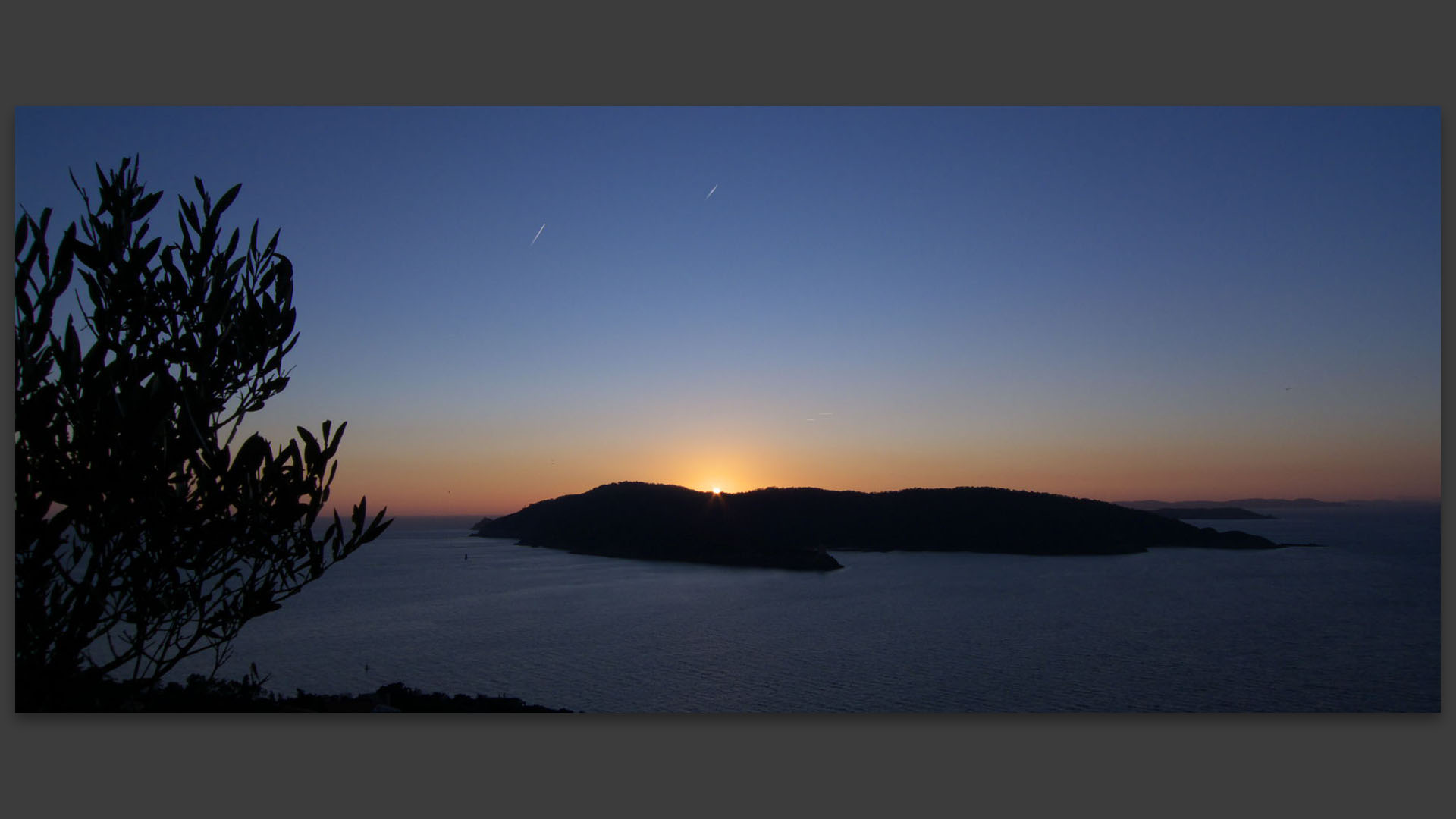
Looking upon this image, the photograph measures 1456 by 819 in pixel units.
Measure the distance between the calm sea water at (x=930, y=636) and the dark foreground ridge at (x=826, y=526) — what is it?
116 centimetres

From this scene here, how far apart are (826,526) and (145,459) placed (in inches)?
967

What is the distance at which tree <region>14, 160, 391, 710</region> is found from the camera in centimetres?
379

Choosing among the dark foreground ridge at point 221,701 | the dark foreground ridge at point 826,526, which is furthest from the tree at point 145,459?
the dark foreground ridge at point 826,526

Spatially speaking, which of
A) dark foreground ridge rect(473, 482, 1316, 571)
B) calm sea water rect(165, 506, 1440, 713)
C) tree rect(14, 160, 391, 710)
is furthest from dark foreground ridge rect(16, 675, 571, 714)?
dark foreground ridge rect(473, 482, 1316, 571)

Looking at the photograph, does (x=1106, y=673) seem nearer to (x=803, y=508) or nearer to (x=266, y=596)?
(x=266, y=596)

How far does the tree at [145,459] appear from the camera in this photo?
3791 mm

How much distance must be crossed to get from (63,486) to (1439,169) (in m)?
8.52

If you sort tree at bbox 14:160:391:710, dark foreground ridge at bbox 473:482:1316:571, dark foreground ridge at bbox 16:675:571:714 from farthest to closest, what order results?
dark foreground ridge at bbox 473:482:1316:571, dark foreground ridge at bbox 16:675:571:714, tree at bbox 14:160:391:710

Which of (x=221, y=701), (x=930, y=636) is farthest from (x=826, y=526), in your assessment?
(x=221, y=701)

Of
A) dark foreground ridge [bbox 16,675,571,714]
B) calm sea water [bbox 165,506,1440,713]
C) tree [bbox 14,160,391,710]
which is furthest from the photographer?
calm sea water [bbox 165,506,1440,713]

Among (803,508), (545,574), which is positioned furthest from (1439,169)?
(545,574)

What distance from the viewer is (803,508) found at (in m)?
27.6

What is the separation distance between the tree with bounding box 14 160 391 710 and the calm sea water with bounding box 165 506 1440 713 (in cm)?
653

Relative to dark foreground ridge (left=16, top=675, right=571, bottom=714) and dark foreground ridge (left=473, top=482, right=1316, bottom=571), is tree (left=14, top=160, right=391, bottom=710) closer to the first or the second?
dark foreground ridge (left=16, top=675, right=571, bottom=714)
